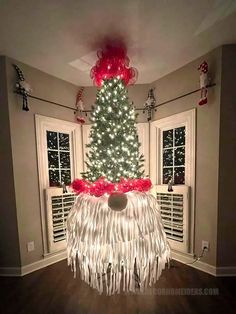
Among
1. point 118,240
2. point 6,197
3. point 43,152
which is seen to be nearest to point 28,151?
point 43,152

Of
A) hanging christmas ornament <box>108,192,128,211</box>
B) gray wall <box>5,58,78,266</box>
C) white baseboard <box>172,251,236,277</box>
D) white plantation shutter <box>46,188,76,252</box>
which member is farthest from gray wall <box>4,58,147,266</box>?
white baseboard <box>172,251,236,277</box>

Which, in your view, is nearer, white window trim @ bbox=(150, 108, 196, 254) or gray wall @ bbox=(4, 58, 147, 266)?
gray wall @ bbox=(4, 58, 147, 266)

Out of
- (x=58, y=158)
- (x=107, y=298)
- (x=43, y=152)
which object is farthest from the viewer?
(x=58, y=158)

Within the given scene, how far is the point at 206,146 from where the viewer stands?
2.08 metres

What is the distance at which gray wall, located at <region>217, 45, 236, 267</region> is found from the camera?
1932 millimetres

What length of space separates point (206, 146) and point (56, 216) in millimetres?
2285

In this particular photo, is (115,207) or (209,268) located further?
(209,268)

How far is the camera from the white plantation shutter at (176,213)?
7.49ft

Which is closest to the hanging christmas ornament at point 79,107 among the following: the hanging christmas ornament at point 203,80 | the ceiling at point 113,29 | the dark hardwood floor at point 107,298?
the ceiling at point 113,29

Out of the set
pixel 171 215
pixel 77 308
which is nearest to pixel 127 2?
pixel 171 215

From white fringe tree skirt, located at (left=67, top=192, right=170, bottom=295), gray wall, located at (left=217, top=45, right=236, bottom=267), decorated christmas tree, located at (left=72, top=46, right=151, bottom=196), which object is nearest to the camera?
white fringe tree skirt, located at (left=67, top=192, right=170, bottom=295)

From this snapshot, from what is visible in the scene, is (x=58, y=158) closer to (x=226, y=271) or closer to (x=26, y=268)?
(x=26, y=268)

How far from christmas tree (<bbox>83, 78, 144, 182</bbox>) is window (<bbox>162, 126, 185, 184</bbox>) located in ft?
2.99

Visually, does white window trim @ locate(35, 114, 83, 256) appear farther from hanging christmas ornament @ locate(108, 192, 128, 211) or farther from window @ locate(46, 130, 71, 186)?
hanging christmas ornament @ locate(108, 192, 128, 211)
